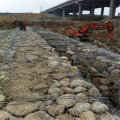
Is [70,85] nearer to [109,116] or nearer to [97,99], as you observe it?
[97,99]

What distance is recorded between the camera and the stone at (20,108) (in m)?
1.79

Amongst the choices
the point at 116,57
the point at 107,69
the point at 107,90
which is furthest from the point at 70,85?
the point at 116,57

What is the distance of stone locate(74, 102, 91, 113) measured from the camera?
190 cm

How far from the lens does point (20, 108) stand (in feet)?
6.14

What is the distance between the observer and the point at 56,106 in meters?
1.96

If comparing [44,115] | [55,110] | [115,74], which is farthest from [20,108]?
[115,74]

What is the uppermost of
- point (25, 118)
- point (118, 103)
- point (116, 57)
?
point (116, 57)

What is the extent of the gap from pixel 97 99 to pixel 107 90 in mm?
691

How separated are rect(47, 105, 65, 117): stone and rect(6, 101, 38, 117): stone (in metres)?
0.20

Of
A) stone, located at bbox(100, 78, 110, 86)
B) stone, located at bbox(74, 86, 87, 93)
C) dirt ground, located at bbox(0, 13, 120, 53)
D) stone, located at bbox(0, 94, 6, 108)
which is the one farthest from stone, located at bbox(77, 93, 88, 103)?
dirt ground, located at bbox(0, 13, 120, 53)

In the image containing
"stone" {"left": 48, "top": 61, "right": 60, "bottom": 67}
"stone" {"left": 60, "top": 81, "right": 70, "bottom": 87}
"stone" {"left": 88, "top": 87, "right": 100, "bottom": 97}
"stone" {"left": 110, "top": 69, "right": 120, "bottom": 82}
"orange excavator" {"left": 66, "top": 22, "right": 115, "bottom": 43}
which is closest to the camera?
"stone" {"left": 88, "top": 87, "right": 100, "bottom": 97}

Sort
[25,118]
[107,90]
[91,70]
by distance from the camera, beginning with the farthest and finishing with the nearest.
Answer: [91,70]
[107,90]
[25,118]

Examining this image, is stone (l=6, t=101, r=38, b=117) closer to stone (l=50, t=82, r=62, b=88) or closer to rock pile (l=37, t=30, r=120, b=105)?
stone (l=50, t=82, r=62, b=88)

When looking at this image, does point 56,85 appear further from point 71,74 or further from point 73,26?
point 73,26
